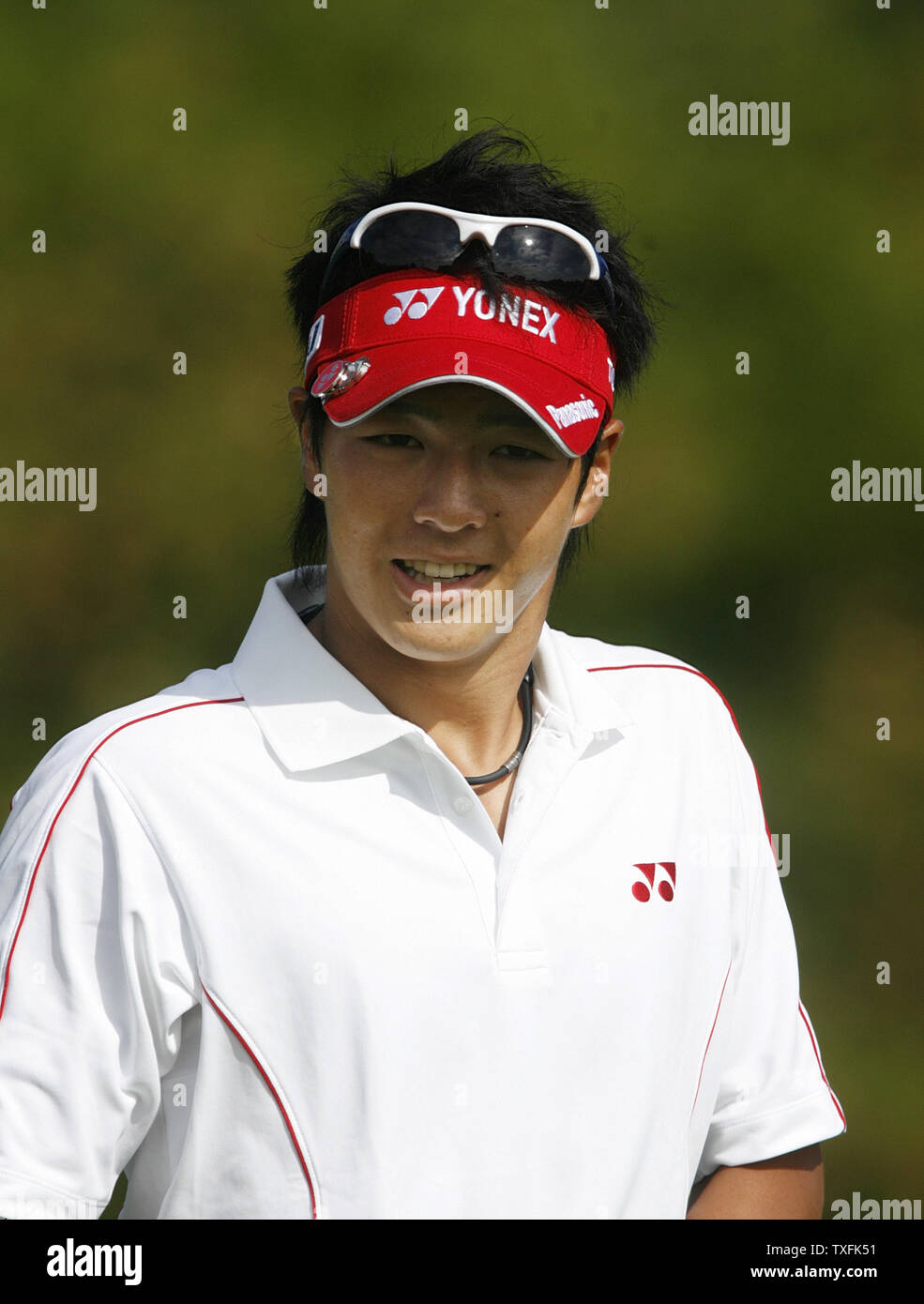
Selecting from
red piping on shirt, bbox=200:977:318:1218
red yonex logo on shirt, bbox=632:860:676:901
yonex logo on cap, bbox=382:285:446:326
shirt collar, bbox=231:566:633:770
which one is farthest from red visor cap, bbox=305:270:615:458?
red piping on shirt, bbox=200:977:318:1218

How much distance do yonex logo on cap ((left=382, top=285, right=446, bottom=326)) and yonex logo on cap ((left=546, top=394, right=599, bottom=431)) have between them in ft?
0.47

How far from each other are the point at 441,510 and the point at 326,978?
→ 1.37 feet

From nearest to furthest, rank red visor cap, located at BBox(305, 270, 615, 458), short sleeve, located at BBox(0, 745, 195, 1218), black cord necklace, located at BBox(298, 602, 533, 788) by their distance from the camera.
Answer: short sleeve, located at BBox(0, 745, 195, 1218), red visor cap, located at BBox(305, 270, 615, 458), black cord necklace, located at BBox(298, 602, 533, 788)

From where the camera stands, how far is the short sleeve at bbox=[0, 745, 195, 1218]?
1236mm

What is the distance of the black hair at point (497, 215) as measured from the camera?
1.50 metres

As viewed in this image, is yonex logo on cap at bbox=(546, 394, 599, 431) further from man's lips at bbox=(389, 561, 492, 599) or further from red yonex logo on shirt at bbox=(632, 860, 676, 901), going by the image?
red yonex logo on shirt at bbox=(632, 860, 676, 901)

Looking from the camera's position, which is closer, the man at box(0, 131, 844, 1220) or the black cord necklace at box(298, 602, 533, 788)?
the man at box(0, 131, 844, 1220)

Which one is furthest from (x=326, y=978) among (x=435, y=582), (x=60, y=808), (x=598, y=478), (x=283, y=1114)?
(x=598, y=478)

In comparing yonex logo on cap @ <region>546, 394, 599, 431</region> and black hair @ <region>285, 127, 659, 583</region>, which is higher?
black hair @ <region>285, 127, 659, 583</region>

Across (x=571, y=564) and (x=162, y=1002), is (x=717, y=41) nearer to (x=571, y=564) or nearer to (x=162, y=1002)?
(x=571, y=564)

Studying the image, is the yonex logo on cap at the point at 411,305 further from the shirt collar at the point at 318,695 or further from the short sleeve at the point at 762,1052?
the short sleeve at the point at 762,1052

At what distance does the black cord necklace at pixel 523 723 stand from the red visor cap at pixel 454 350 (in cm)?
24

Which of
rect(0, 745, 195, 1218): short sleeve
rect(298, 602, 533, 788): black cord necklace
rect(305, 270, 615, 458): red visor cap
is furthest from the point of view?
rect(298, 602, 533, 788): black cord necklace
